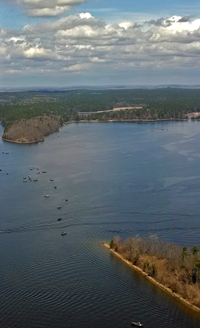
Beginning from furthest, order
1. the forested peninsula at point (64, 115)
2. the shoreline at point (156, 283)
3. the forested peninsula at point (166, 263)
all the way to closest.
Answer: the forested peninsula at point (64, 115) < the forested peninsula at point (166, 263) < the shoreline at point (156, 283)

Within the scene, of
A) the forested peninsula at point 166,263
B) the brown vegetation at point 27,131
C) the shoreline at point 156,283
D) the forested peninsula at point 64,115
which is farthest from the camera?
the forested peninsula at point 64,115

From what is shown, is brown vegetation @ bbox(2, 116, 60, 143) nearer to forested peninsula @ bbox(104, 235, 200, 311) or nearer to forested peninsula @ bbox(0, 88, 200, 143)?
forested peninsula @ bbox(0, 88, 200, 143)

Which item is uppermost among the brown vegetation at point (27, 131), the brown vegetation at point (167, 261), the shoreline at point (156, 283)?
the brown vegetation at point (27, 131)

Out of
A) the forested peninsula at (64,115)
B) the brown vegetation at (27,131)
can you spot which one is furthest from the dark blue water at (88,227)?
the forested peninsula at (64,115)

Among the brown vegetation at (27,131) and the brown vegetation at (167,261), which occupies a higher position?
the brown vegetation at (27,131)

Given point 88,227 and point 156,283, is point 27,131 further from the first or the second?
point 156,283

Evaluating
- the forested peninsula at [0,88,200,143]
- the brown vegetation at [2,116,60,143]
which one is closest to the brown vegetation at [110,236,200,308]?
the brown vegetation at [2,116,60,143]

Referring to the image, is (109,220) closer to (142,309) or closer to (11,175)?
(142,309)

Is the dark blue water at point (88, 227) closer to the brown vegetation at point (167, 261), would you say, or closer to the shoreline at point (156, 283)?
the shoreline at point (156, 283)
